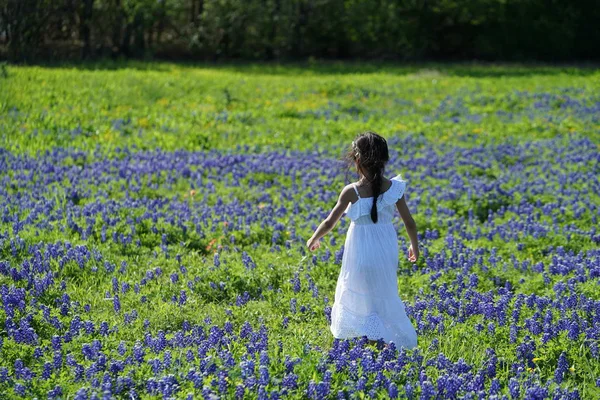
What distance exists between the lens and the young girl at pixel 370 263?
485 cm

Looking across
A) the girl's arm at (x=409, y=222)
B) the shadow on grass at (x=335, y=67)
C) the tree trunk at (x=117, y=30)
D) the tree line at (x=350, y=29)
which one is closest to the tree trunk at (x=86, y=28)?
the tree line at (x=350, y=29)

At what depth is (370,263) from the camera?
4.85 meters

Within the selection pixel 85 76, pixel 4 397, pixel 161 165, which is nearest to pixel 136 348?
pixel 4 397

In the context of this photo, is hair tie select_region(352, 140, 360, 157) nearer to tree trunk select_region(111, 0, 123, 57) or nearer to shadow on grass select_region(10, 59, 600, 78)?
shadow on grass select_region(10, 59, 600, 78)

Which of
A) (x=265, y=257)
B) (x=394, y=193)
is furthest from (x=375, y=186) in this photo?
(x=265, y=257)

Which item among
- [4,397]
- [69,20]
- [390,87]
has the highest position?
[69,20]

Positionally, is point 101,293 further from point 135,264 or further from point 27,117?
point 27,117

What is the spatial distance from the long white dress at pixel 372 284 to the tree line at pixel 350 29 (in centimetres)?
2259

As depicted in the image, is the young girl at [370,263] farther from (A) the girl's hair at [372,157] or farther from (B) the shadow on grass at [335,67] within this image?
(B) the shadow on grass at [335,67]

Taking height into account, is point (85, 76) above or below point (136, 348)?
above

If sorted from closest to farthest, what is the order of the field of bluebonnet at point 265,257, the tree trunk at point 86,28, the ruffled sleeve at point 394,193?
the field of bluebonnet at point 265,257
the ruffled sleeve at point 394,193
the tree trunk at point 86,28

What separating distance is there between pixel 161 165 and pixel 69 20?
15862mm

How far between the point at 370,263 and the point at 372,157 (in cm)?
68

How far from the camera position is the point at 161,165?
9898 mm
